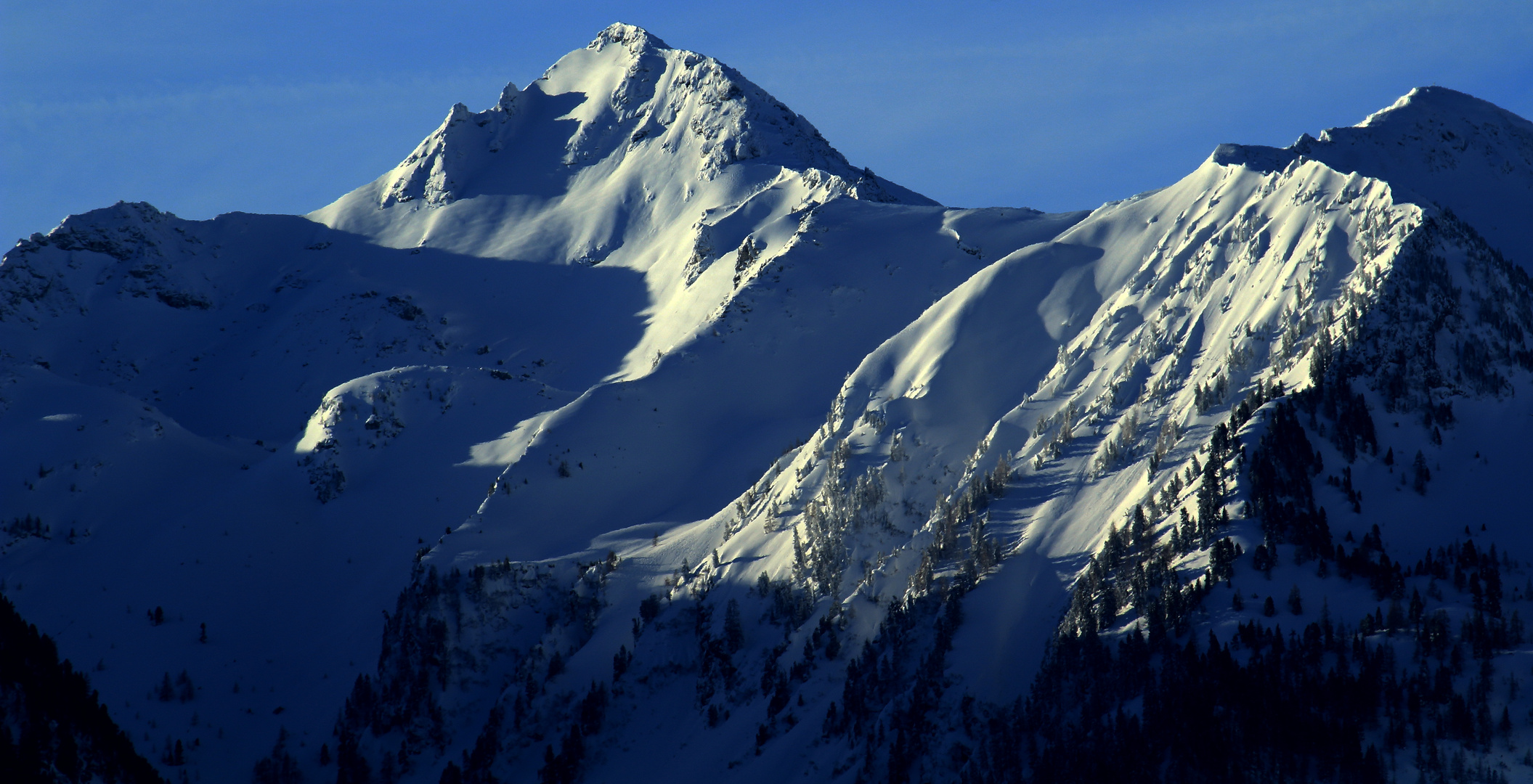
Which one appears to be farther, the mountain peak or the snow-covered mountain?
the mountain peak

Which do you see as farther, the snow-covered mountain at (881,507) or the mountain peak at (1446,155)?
the mountain peak at (1446,155)

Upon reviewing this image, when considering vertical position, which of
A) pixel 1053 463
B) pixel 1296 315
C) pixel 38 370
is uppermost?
pixel 38 370

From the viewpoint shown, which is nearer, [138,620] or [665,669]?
[665,669]

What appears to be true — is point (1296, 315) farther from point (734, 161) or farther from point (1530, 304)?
point (734, 161)

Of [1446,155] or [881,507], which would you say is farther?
[1446,155]

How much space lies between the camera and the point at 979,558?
315 feet

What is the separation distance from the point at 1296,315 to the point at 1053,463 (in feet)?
68.8

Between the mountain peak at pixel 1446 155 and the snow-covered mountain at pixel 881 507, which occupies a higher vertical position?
the mountain peak at pixel 1446 155

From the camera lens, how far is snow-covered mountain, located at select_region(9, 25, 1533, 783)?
8200 cm

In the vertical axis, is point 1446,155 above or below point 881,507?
above

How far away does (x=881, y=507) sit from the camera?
105 metres

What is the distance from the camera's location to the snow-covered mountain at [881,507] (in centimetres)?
8200

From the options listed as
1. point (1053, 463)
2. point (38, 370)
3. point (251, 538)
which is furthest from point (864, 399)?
point (38, 370)

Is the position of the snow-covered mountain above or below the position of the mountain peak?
below
